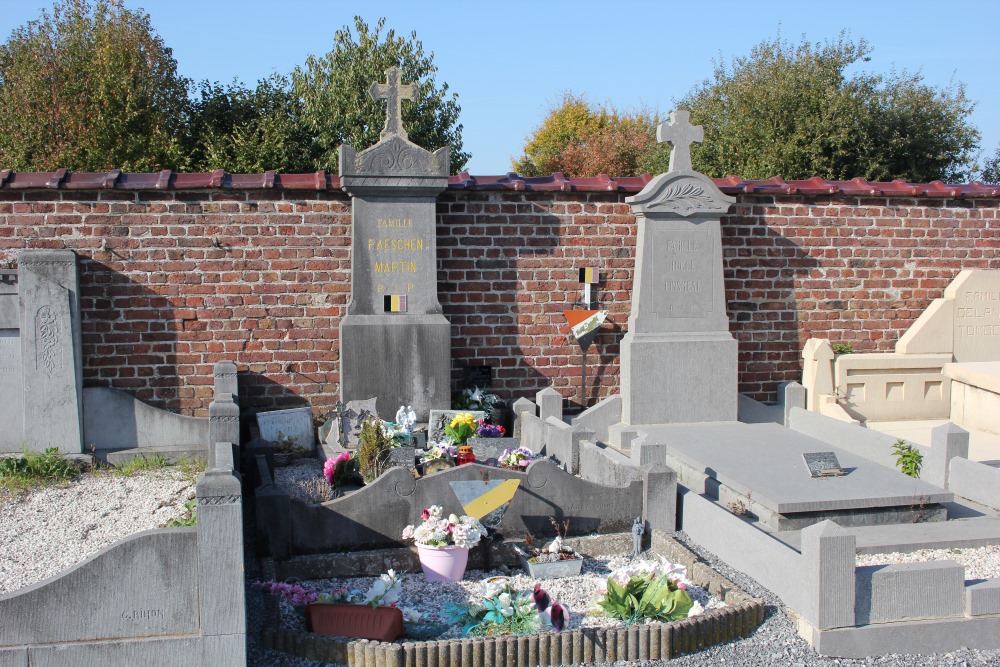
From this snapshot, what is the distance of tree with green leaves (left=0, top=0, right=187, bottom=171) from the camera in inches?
779

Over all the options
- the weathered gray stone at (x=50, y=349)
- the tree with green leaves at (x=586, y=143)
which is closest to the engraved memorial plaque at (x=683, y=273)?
the weathered gray stone at (x=50, y=349)

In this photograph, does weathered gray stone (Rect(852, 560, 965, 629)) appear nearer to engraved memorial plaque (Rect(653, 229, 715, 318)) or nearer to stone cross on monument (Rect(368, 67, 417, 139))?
engraved memorial plaque (Rect(653, 229, 715, 318))

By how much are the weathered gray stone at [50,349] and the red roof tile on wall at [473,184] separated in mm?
850

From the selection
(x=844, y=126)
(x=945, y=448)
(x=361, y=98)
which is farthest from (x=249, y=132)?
(x=945, y=448)

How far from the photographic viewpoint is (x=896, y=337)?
10.3 metres

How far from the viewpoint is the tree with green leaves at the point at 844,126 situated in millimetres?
19062

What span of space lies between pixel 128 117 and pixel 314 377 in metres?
13.7

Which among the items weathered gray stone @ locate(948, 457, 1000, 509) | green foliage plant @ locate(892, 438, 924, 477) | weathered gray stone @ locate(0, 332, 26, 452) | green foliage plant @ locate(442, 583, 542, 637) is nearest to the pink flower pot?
green foliage plant @ locate(442, 583, 542, 637)

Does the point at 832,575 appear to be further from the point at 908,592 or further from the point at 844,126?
the point at 844,126

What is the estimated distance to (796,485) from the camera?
21.8 feet

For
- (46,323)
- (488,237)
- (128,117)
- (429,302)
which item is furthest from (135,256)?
(128,117)

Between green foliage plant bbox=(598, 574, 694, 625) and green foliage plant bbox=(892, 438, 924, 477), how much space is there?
124 inches

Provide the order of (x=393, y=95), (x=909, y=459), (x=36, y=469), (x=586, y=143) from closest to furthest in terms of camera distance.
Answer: (x=909, y=459) → (x=36, y=469) → (x=393, y=95) → (x=586, y=143)

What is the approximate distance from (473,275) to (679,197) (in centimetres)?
222
